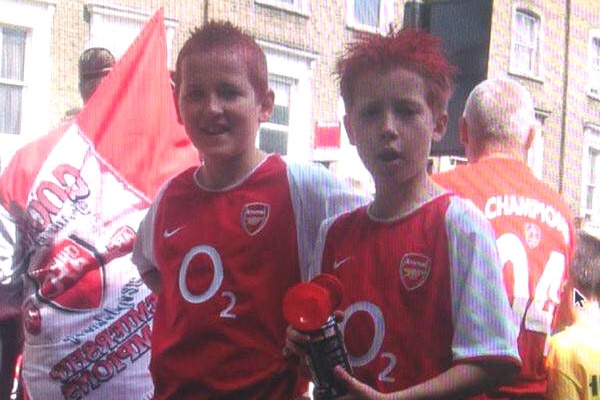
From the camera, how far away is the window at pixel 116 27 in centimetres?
96

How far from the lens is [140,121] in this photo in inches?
41.5

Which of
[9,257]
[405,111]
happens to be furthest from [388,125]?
[9,257]

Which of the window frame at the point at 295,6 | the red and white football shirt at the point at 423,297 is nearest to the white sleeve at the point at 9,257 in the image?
the window frame at the point at 295,6

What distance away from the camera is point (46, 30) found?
1.00 m

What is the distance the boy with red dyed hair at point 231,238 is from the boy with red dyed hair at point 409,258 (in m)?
0.06

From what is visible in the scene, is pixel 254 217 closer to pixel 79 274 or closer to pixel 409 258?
pixel 409 258

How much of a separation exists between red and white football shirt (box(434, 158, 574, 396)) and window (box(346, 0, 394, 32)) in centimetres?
17

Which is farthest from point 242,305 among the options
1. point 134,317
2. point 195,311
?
point 134,317

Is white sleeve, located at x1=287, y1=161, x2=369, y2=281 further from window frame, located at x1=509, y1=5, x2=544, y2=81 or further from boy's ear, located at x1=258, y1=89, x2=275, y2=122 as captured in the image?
window frame, located at x1=509, y1=5, x2=544, y2=81

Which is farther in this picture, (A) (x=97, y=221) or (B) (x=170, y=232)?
(A) (x=97, y=221)

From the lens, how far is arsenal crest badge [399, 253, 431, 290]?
0.69 m

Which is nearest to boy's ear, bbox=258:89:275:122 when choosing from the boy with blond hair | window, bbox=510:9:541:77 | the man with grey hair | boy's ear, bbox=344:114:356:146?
boy's ear, bbox=344:114:356:146

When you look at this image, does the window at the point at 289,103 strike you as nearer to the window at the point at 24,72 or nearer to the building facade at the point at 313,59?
the building facade at the point at 313,59

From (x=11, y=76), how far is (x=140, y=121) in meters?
0.15
